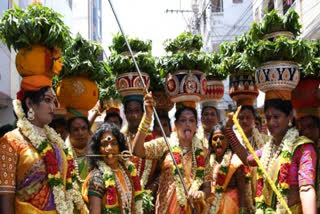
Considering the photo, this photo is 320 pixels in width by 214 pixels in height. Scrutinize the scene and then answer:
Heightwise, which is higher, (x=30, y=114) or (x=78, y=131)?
(x=30, y=114)

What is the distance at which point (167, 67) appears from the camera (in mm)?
5523

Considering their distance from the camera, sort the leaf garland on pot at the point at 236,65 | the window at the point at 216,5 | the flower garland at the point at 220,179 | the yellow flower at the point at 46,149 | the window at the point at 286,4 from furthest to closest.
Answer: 1. the window at the point at 216,5
2. the window at the point at 286,4
3. the leaf garland on pot at the point at 236,65
4. the flower garland at the point at 220,179
5. the yellow flower at the point at 46,149

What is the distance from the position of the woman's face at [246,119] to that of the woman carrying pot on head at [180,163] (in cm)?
101

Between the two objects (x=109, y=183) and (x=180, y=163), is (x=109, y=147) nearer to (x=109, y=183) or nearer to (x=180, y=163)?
(x=109, y=183)

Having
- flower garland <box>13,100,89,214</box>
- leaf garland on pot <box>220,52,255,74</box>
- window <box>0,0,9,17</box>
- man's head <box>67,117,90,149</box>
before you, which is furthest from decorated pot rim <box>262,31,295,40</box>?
window <box>0,0,9,17</box>

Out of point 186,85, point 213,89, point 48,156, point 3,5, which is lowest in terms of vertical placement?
point 48,156

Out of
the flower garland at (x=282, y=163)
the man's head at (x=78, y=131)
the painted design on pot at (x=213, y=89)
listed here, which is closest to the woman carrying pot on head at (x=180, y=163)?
the flower garland at (x=282, y=163)

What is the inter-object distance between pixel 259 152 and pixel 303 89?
3.29 feet

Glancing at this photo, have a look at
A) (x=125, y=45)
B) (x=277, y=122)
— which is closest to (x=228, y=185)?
(x=277, y=122)

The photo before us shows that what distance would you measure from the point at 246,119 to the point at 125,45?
1911 mm

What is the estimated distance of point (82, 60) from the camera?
5.47 meters

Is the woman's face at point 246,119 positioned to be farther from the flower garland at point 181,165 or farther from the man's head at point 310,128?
the man's head at point 310,128

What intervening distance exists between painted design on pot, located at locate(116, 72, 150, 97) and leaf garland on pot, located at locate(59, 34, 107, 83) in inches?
11.7

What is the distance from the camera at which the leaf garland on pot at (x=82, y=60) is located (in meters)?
5.40
